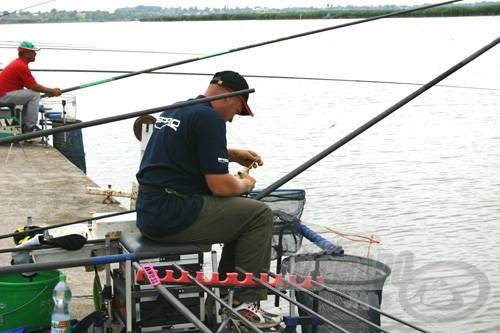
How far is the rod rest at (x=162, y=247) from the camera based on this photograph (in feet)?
15.3

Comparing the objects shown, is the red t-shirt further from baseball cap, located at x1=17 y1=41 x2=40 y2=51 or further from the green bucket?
the green bucket

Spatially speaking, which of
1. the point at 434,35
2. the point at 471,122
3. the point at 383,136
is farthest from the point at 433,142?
the point at 434,35

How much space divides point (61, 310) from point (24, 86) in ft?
29.0

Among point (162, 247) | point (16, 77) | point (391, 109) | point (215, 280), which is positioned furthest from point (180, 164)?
point (16, 77)

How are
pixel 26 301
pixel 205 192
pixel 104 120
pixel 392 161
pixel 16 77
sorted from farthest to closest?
pixel 392 161 → pixel 16 77 → pixel 26 301 → pixel 205 192 → pixel 104 120

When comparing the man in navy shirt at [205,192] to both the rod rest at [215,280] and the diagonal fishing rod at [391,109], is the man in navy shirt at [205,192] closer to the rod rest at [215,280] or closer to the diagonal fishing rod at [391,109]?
the rod rest at [215,280]

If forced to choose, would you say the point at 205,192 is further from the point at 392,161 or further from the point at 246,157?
the point at 392,161

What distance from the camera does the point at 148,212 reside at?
4.66m

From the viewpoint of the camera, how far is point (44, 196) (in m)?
10.5

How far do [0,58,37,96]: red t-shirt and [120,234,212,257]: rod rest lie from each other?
8.57 meters

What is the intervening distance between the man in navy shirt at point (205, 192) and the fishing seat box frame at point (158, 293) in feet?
0.21

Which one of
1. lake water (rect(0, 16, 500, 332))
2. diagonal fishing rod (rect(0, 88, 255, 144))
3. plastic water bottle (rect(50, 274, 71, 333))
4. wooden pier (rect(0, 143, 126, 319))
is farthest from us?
lake water (rect(0, 16, 500, 332))

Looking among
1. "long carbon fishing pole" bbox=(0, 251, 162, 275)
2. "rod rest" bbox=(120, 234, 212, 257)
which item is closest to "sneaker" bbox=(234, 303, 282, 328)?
"rod rest" bbox=(120, 234, 212, 257)

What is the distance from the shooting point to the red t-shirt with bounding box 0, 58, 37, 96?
12.9 m
